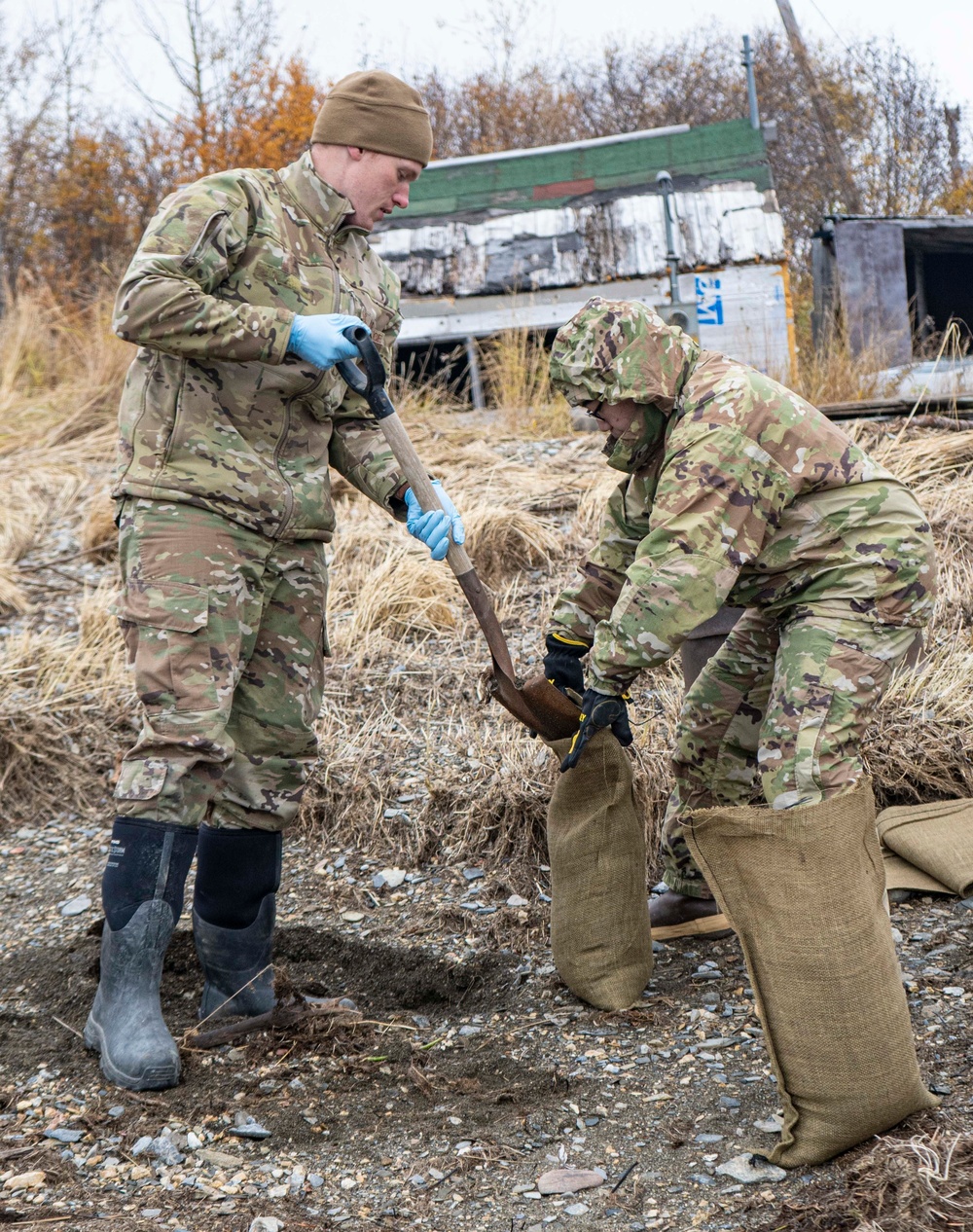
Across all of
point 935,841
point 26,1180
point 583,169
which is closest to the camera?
point 26,1180

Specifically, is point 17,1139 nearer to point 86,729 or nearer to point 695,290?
point 86,729

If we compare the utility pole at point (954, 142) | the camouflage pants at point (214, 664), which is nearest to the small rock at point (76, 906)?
the camouflage pants at point (214, 664)

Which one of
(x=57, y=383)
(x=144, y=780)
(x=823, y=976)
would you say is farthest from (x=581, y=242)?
(x=823, y=976)

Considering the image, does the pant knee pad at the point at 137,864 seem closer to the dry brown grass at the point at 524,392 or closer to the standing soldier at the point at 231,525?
the standing soldier at the point at 231,525

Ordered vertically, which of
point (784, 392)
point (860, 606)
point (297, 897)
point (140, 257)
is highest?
point (140, 257)

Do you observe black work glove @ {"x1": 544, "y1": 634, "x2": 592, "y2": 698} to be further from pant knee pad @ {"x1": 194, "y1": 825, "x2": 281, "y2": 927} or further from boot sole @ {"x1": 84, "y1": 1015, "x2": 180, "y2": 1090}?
boot sole @ {"x1": 84, "y1": 1015, "x2": 180, "y2": 1090}

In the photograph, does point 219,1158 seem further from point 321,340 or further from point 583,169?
point 583,169

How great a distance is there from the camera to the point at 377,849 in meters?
4.34

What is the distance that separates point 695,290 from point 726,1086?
991cm

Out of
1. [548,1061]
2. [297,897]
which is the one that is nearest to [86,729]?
[297,897]

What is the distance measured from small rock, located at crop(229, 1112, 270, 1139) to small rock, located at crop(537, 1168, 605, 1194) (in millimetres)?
613

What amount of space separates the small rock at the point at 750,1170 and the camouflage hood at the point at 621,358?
1.61 meters

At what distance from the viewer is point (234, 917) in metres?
3.07

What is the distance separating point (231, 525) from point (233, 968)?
3.85ft
